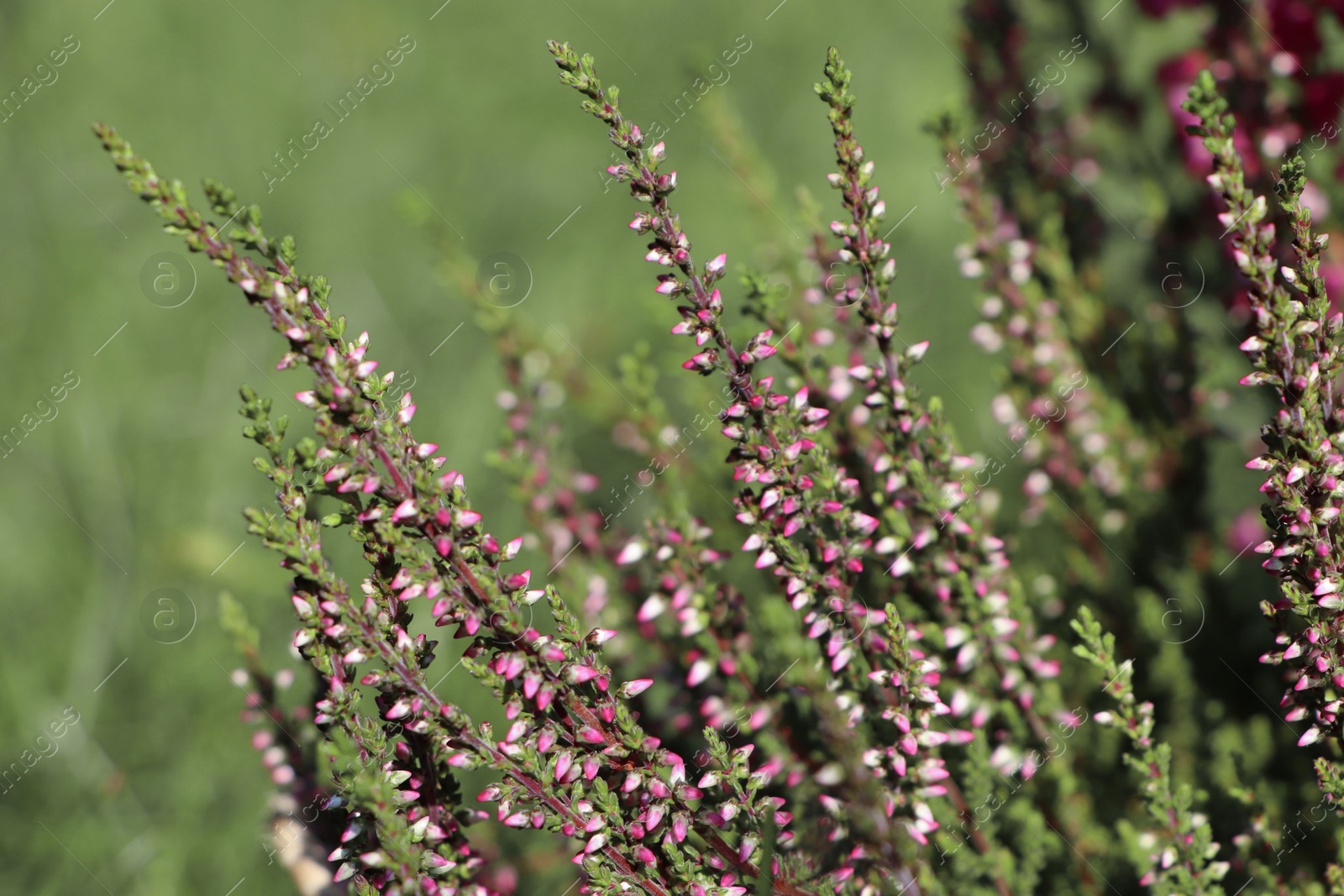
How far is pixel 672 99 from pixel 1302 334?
75.3 inches

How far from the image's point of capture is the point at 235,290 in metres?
2.44

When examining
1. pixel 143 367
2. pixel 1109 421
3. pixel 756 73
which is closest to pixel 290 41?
pixel 143 367

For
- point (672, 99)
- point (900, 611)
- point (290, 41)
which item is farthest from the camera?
point (290, 41)

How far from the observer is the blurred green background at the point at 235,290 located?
5.02 feet

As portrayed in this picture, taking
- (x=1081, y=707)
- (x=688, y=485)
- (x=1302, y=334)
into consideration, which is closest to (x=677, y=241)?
(x=1302, y=334)

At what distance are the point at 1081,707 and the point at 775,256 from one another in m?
0.70

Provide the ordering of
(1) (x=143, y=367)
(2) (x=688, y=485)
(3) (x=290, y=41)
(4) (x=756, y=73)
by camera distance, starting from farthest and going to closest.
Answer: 1. (3) (x=290, y=41)
2. (4) (x=756, y=73)
3. (1) (x=143, y=367)
4. (2) (x=688, y=485)

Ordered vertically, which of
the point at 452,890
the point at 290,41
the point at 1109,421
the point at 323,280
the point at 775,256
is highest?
the point at 290,41

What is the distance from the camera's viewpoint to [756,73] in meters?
2.63

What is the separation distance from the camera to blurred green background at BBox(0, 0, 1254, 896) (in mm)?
1530

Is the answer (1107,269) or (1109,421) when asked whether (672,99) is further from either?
(1109,421)

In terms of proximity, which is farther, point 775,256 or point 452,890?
point 775,256

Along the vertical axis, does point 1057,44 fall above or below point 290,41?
below

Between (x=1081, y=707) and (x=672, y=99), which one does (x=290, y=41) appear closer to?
(x=672, y=99)
